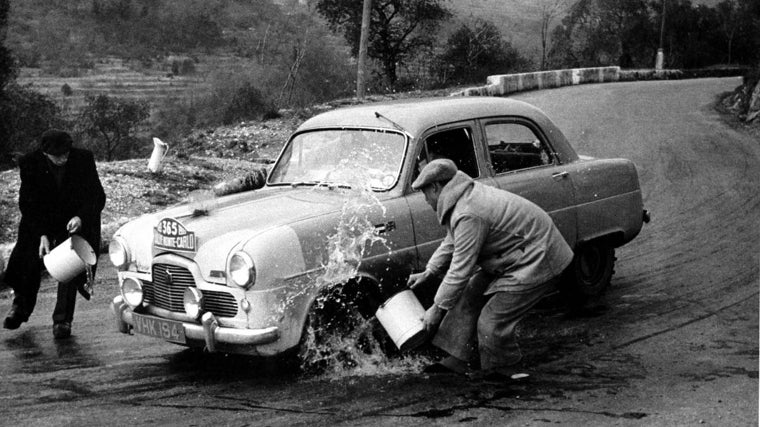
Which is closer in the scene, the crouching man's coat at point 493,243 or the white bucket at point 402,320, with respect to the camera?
the crouching man's coat at point 493,243

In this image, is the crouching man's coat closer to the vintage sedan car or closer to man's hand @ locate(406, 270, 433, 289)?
man's hand @ locate(406, 270, 433, 289)

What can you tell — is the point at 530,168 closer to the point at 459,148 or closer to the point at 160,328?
the point at 459,148

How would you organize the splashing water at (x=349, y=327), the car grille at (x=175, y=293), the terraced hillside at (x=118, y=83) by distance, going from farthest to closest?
1. the terraced hillside at (x=118, y=83)
2. the splashing water at (x=349, y=327)
3. the car grille at (x=175, y=293)

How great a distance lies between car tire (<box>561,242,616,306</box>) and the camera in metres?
8.79

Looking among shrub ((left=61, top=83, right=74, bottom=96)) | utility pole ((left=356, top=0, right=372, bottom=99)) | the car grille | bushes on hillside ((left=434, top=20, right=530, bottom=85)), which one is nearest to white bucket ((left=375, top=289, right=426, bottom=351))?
the car grille

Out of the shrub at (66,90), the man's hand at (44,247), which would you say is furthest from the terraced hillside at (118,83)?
the man's hand at (44,247)

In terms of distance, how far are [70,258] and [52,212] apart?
63 centimetres

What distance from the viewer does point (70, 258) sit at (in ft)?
26.0

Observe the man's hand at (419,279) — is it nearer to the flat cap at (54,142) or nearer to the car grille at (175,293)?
the car grille at (175,293)

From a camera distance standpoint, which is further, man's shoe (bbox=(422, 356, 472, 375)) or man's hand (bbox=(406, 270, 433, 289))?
man's shoe (bbox=(422, 356, 472, 375))

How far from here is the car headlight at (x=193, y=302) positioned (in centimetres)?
658

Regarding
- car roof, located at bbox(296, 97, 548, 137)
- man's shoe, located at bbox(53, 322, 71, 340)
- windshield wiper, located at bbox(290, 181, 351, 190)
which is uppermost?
car roof, located at bbox(296, 97, 548, 137)

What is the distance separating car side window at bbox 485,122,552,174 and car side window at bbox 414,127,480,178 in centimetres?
20

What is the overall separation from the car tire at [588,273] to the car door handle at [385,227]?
91.1 inches
